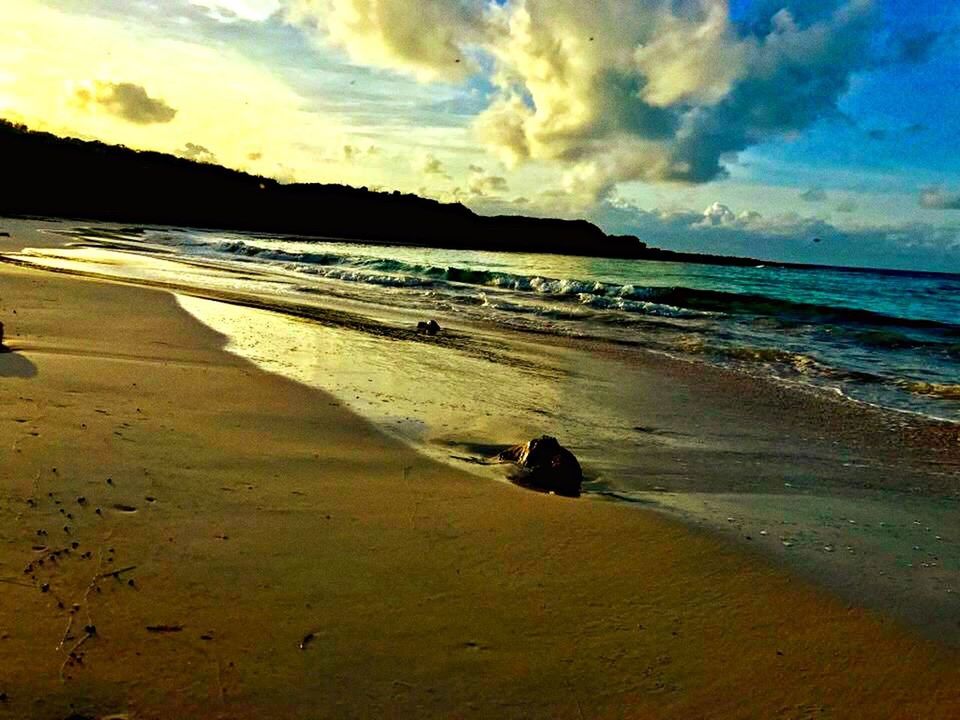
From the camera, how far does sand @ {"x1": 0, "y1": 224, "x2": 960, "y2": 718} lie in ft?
7.73

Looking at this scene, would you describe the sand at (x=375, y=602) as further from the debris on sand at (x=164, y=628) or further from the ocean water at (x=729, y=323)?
the ocean water at (x=729, y=323)

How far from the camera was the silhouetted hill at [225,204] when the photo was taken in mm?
78938

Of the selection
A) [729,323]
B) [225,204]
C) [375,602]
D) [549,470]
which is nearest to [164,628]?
[375,602]

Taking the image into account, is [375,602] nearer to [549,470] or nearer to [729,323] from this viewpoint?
[549,470]

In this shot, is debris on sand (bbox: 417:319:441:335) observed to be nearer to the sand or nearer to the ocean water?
the ocean water

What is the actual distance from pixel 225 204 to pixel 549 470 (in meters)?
106

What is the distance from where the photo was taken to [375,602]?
115 inches

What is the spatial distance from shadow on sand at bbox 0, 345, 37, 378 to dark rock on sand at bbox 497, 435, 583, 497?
4.31 meters

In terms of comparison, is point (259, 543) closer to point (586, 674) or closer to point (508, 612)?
point (508, 612)

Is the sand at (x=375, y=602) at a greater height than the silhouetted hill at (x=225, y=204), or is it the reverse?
the silhouetted hill at (x=225, y=204)

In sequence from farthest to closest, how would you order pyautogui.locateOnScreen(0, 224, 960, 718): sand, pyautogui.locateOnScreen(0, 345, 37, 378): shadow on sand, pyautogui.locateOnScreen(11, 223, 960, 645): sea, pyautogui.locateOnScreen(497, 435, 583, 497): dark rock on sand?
pyautogui.locateOnScreen(0, 345, 37, 378): shadow on sand
pyautogui.locateOnScreen(497, 435, 583, 497): dark rock on sand
pyautogui.locateOnScreen(11, 223, 960, 645): sea
pyautogui.locateOnScreen(0, 224, 960, 718): sand

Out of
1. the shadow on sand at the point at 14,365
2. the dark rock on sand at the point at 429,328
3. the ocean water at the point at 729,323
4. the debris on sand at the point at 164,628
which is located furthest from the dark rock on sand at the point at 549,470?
the dark rock on sand at the point at 429,328

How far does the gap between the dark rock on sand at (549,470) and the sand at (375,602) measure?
23 cm

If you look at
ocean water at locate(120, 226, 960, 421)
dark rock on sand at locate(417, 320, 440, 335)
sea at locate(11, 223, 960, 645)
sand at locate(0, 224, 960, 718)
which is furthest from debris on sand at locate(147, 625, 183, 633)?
dark rock on sand at locate(417, 320, 440, 335)
